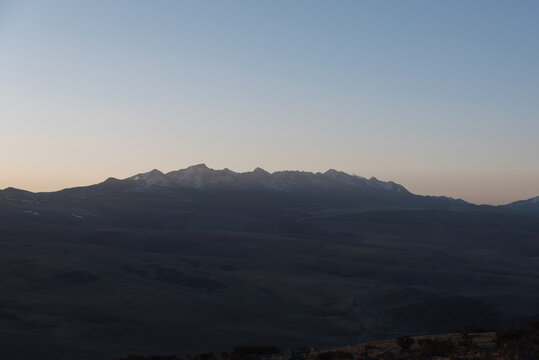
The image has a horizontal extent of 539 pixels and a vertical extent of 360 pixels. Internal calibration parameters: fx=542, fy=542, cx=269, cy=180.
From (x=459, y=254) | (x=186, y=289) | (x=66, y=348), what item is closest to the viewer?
(x=66, y=348)

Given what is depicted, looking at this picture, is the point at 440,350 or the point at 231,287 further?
the point at 231,287

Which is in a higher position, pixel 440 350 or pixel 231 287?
pixel 440 350

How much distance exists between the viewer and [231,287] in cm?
6612

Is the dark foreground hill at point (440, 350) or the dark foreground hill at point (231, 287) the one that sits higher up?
the dark foreground hill at point (440, 350)

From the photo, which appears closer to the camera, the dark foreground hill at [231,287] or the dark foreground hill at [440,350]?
the dark foreground hill at [440,350]

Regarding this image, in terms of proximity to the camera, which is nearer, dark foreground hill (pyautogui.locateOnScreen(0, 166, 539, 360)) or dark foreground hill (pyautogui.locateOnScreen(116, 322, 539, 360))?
dark foreground hill (pyautogui.locateOnScreen(116, 322, 539, 360))

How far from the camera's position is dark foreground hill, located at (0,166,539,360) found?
4122cm

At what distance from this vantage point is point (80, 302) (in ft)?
175

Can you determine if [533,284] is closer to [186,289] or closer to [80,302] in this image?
[186,289]

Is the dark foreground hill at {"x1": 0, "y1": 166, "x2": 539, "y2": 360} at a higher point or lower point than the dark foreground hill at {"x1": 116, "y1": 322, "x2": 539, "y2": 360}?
lower

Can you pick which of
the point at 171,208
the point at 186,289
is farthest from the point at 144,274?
the point at 171,208

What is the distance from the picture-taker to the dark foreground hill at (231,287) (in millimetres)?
41219

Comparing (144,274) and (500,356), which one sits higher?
(500,356)

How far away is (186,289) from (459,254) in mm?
66757
